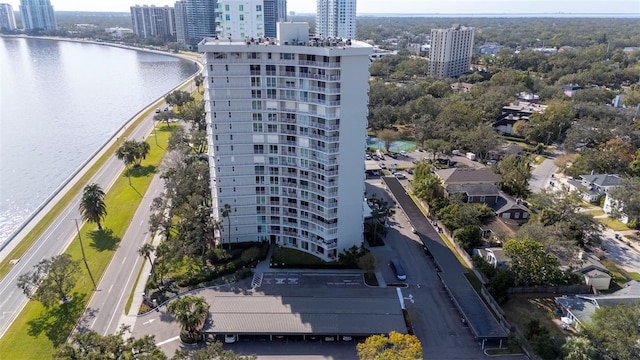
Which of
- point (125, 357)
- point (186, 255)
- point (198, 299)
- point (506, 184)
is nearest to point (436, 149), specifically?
point (506, 184)

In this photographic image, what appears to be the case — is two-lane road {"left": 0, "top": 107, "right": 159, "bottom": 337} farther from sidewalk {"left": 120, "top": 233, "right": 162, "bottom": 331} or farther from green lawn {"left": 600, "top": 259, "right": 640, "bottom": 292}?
green lawn {"left": 600, "top": 259, "right": 640, "bottom": 292}

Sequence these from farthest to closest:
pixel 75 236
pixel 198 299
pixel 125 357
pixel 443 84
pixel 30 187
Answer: pixel 443 84
pixel 30 187
pixel 75 236
pixel 198 299
pixel 125 357

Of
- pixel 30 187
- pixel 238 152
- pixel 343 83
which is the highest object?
pixel 343 83

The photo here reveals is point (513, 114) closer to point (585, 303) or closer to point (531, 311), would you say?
point (585, 303)

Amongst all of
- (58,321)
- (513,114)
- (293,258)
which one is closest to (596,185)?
(513,114)

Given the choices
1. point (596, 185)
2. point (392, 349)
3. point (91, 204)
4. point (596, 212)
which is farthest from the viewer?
point (596, 185)

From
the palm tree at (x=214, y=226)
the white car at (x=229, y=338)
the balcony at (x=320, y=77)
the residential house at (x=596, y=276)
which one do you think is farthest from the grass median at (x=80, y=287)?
the residential house at (x=596, y=276)

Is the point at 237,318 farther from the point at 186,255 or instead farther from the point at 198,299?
the point at 186,255
